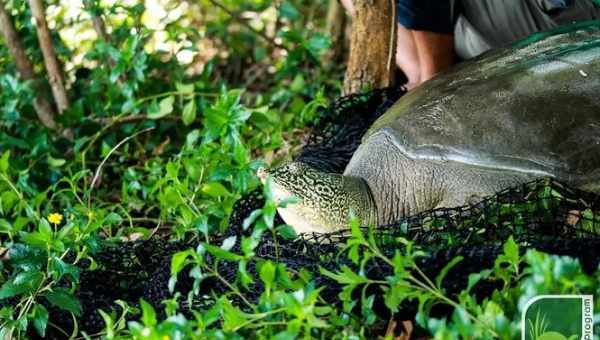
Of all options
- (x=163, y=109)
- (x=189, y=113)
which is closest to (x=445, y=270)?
(x=189, y=113)

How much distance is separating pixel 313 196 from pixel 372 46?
3.00ft

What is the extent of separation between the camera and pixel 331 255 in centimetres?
174

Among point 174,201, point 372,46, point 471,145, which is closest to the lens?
point 471,145

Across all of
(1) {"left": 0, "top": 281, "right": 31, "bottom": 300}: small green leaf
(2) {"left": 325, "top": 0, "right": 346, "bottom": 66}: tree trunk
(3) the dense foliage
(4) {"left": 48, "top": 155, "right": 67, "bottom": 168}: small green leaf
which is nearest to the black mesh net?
(3) the dense foliage

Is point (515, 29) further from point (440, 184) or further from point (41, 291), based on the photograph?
point (41, 291)

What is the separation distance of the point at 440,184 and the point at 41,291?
91cm

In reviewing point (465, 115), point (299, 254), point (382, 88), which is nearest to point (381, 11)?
point (382, 88)

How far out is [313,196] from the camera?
1907 millimetres

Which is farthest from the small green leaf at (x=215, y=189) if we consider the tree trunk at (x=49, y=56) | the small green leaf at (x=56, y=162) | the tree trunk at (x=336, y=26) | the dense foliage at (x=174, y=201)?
the tree trunk at (x=336, y=26)

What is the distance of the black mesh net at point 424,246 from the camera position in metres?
1.62

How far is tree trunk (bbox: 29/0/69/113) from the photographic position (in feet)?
9.55

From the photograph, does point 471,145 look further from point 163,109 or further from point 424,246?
point 163,109

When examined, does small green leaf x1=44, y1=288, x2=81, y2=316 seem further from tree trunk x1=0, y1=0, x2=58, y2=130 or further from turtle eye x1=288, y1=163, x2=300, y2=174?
tree trunk x1=0, y1=0, x2=58, y2=130

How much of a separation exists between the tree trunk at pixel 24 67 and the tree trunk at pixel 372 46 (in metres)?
1.10
